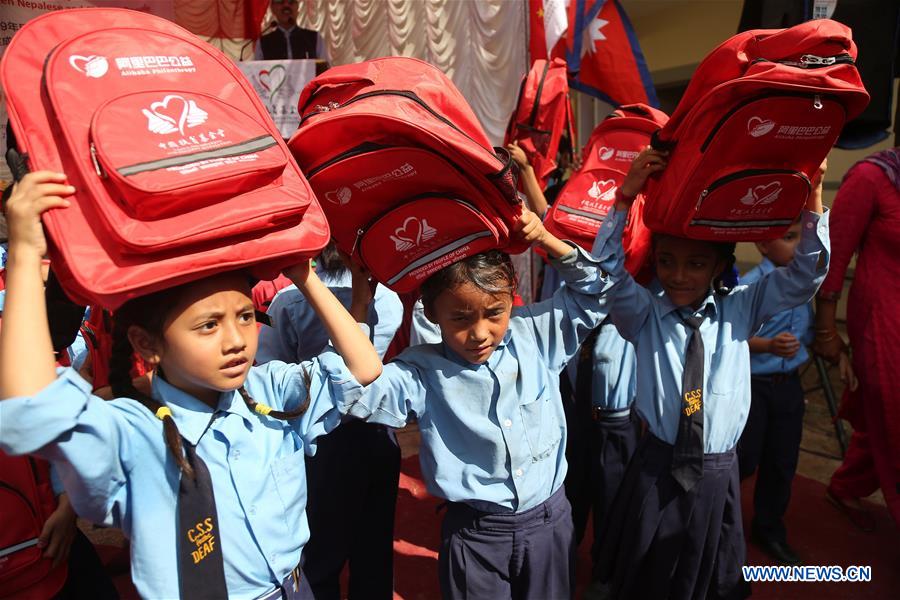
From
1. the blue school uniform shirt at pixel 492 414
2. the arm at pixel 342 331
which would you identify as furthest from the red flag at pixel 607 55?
the arm at pixel 342 331

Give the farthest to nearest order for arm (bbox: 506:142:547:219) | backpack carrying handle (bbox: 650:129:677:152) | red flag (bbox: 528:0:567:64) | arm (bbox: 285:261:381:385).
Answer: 1. red flag (bbox: 528:0:567:64)
2. arm (bbox: 506:142:547:219)
3. backpack carrying handle (bbox: 650:129:677:152)
4. arm (bbox: 285:261:381:385)

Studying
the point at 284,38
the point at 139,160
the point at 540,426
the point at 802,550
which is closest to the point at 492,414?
the point at 540,426

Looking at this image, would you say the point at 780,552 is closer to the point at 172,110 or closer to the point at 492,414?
the point at 492,414

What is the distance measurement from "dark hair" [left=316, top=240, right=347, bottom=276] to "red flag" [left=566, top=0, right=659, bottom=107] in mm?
2668

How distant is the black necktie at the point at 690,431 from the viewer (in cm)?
203

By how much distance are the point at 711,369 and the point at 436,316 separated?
1058 millimetres

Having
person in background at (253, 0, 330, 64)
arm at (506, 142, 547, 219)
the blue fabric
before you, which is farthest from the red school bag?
person in background at (253, 0, 330, 64)

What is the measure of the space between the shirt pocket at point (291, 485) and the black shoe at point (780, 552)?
2.49m

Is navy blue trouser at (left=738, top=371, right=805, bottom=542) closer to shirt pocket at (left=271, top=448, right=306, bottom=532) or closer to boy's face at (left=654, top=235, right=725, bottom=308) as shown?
boy's face at (left=654, top=235, right=725, bottom=308)

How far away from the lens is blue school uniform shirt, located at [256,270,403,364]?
6.83 feet

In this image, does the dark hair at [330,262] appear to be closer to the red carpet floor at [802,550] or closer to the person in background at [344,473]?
the person in background at [344,473]

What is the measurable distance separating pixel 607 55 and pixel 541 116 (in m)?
1.09

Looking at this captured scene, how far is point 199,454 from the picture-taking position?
1.33 meters

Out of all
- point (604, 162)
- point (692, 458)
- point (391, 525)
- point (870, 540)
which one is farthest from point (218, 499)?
point (870, 540)
